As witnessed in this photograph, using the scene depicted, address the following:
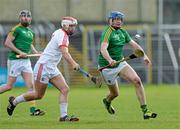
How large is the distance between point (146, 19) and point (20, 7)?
7.74 meters

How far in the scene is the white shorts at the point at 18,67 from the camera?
20.3 meters

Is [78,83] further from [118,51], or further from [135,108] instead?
[118,51]

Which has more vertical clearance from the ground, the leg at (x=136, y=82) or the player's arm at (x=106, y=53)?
the player's arm at (x=106, y=53)

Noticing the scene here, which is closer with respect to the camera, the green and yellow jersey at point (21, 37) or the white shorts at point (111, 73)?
the white shorts at point (111, 73)

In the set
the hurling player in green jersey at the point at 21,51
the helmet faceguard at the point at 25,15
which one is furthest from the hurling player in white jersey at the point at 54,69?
the helmet faceguard at the point at 25,15

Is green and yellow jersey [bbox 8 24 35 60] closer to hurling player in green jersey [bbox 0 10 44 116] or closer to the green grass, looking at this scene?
hurling player in green jersey [bbox 0 10 44 116]

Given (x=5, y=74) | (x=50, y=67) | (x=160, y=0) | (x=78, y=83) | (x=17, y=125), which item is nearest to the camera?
(x=17, y=125)

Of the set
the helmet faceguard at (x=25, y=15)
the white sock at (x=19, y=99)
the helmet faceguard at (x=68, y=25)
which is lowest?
the white sock at (x=19, y=99)

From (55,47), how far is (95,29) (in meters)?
27.1

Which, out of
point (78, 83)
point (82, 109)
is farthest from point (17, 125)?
point (78, 83)

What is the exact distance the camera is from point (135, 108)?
22828mm

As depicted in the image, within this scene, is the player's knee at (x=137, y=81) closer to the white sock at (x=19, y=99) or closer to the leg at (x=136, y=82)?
the leg at (x=136, y=82)

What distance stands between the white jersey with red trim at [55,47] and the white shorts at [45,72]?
94 mm

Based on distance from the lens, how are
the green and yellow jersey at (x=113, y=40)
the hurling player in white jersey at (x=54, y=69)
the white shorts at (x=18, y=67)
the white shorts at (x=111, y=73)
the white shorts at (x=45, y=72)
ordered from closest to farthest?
the hurling player in white jersey at (x=54, y=69)
the white shorts at (x=45, y=72)
the green and yellow jersey at (x=113, y=40)
the white shorts at (x=111, y=73)
the white shorts at (x=18, y=67)
